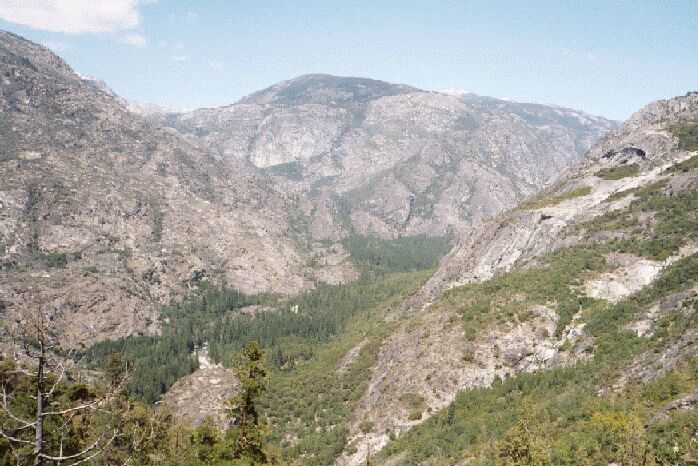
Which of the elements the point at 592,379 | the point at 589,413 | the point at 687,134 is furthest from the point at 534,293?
the point at 687,134

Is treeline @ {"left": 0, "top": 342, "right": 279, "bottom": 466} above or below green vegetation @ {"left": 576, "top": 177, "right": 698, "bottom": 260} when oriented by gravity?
below

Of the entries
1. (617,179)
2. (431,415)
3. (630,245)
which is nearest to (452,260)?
(617,179)

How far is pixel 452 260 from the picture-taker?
169625mm

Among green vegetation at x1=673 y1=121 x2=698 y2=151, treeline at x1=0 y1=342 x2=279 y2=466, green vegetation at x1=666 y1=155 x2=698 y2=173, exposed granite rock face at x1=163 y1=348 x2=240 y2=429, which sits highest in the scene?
green vegetation at x1=673 y1=121 x2=698 y2=151

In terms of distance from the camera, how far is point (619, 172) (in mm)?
153875

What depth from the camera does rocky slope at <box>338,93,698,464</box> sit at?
283ft

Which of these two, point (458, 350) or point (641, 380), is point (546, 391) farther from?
point (458, 350)

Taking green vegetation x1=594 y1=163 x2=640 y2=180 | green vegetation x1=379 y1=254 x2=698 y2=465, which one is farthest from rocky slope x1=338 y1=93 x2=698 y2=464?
green vegetation x1=594 y1=163 x2=640 y2=180

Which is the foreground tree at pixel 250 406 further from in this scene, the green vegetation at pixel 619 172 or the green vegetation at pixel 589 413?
the green vegetation at pixel 619 172

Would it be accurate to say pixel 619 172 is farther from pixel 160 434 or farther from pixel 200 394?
pixel 160 434

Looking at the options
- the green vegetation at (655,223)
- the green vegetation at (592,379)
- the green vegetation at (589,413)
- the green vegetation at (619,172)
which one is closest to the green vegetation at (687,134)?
the green vegetation at (619,172)

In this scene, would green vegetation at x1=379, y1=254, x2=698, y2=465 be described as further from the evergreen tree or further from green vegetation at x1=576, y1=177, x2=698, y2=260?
green vegetation at x1=576, y1=177, x2=698, y2=260

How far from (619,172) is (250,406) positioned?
5880 inches

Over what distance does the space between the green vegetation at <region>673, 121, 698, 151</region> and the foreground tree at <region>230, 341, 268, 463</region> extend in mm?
154519
